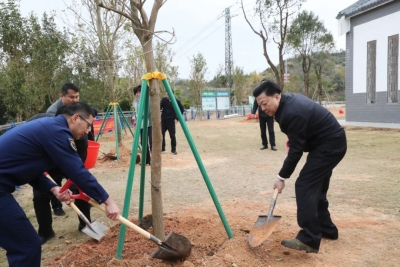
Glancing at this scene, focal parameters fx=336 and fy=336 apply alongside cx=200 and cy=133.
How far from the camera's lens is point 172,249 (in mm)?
2865

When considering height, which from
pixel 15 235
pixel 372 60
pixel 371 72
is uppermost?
pixel 372 60

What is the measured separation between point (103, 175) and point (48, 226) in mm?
3635

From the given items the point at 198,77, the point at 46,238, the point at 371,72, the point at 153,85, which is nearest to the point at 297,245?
the point at 153,85

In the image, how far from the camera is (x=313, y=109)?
124 inches

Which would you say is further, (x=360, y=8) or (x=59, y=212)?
(x=360, y=8)

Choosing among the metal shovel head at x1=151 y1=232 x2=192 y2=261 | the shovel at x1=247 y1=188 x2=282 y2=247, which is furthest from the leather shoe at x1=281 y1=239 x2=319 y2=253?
the metal shovel head at x1=151 y1=232 x2=192 y2=261

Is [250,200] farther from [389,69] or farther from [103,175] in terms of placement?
[389,69]

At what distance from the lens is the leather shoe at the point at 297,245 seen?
123 inches

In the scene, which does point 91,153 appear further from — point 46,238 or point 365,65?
point 365,65

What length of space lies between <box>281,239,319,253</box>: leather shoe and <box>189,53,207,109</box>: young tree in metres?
28.6

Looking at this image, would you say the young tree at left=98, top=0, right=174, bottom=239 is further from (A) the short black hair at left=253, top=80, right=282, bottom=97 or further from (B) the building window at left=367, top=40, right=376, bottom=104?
(B) the building window at left=367, top=40, right=376, bottom=104

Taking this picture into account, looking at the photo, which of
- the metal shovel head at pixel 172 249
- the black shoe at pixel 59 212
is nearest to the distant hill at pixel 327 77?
the black shoe at pixel 59 212

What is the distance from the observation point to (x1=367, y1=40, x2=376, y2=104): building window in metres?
15.7

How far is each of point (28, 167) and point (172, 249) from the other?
1.32m
